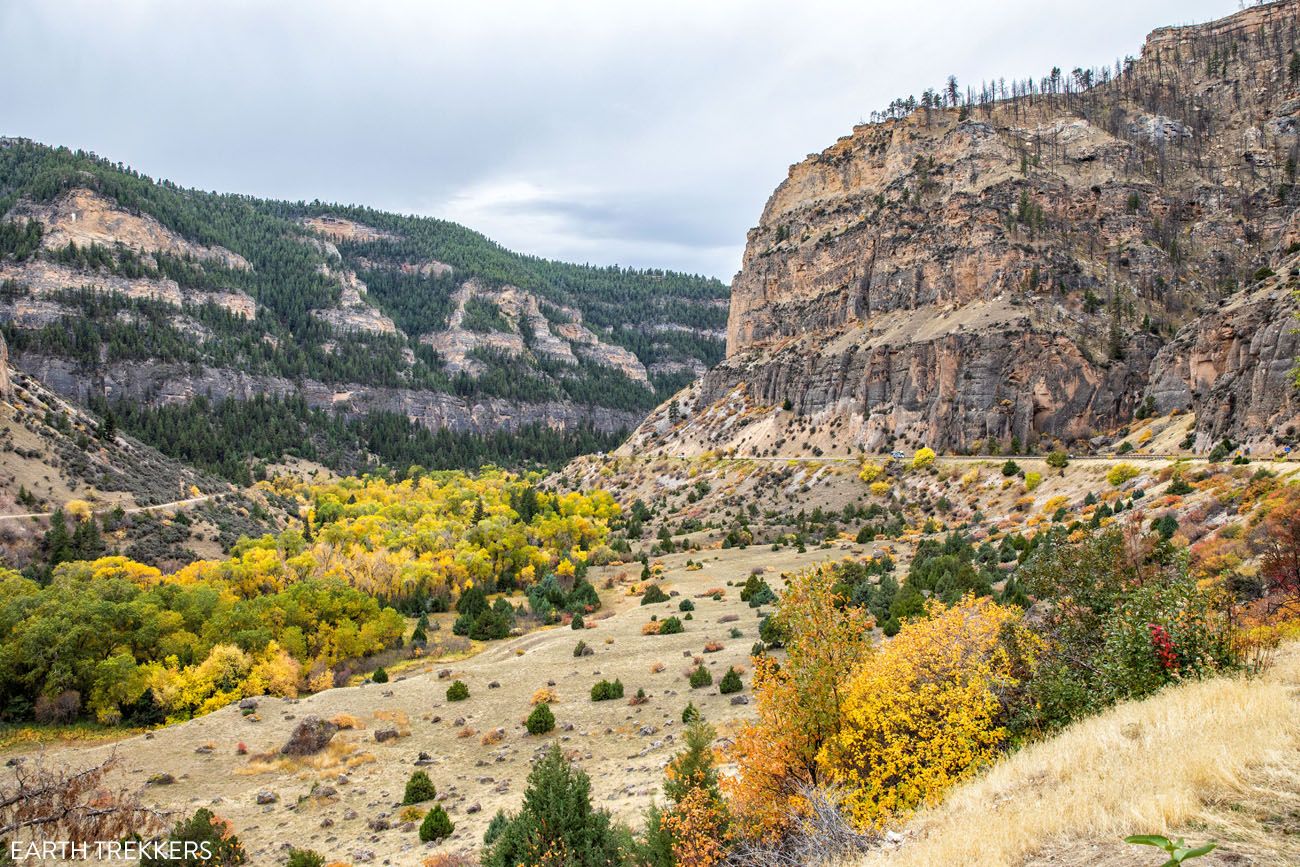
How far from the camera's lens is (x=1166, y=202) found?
78312mm

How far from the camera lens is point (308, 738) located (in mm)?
25984

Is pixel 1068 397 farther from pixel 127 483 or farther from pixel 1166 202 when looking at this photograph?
pixel 127 483

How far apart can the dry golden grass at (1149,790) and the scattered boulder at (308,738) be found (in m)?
22.2

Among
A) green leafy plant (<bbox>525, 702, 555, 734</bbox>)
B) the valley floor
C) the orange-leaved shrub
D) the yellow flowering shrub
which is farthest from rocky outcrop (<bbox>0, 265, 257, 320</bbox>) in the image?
the orange-leaved shrub

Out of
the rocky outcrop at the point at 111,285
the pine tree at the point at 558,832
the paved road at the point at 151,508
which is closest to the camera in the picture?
the pine tree at the point at 558,832

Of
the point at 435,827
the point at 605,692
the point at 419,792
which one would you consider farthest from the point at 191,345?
the point at 435,827

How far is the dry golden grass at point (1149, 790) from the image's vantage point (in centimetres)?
734

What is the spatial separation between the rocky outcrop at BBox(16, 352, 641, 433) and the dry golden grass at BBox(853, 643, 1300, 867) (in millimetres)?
155160

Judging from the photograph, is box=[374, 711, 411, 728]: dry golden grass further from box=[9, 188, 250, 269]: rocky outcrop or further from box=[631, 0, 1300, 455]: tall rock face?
box=[9, 188, 250, 269]: rocky outcrop

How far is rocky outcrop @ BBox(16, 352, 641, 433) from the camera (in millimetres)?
132125

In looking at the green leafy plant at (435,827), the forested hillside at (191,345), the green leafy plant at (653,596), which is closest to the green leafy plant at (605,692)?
the green leafy plant at (435,827)

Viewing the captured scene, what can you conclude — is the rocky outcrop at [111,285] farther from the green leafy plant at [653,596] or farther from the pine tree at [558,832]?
the pine tree at [558,832]

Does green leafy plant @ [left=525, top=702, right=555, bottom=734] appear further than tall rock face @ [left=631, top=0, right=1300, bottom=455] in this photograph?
No

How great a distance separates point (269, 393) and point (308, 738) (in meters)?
152
